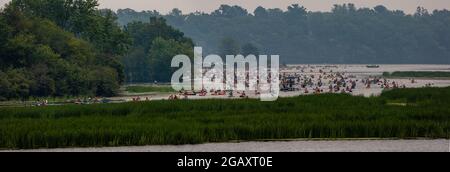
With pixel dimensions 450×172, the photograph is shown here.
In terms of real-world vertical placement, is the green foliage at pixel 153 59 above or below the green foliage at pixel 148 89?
above

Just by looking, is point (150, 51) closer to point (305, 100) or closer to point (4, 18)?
point (4, 18)

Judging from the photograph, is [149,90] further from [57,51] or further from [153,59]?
[153,59]

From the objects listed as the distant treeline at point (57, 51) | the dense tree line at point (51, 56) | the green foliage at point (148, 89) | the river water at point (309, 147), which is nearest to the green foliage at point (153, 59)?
the distant treeline at point (57, 51)

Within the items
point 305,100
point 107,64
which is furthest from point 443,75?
point 305,100

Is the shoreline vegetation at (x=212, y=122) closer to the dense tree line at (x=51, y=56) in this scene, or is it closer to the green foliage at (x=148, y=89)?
the dense tree line at (x=51, y=56)

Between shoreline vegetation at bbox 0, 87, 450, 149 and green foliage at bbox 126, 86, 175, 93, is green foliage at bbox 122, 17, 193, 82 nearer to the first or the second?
green foliage at bbox 126, 86, 175, 93
